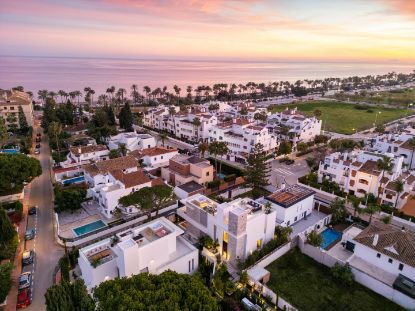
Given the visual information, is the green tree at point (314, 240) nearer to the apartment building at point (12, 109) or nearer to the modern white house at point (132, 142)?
the modern white house at point (132, 142)

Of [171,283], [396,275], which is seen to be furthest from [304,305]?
[171,283]

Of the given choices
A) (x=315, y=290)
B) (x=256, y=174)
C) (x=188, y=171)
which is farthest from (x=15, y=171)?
(x=315, y=290)

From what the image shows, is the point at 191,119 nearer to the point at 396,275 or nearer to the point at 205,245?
the point at 205,245

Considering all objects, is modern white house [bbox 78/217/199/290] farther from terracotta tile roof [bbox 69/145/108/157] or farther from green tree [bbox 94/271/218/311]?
terracotta tile roof [bbox 69/145/108/157]

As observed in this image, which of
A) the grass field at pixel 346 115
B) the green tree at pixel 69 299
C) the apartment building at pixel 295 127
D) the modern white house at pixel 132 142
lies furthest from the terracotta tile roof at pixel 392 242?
the grass field at pixel 346 115

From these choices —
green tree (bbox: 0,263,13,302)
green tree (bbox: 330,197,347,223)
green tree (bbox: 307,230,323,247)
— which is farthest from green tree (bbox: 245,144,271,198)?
green tree (bbox: 0,263,13,302)

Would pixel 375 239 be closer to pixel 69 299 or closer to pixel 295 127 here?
pixel 69 299
